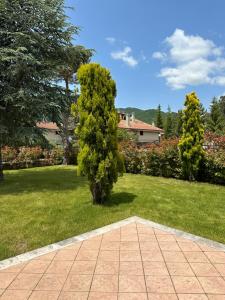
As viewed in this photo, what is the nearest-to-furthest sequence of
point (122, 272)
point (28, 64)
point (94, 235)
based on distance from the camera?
point (122, 272), point (94, 235), point (28, 64)

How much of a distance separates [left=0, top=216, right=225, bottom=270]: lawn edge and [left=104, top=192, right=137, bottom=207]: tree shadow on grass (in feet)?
3.63

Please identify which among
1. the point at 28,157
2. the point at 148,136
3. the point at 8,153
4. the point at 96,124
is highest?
the point at 148,136

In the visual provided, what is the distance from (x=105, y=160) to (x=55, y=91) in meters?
5.50

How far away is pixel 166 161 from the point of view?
36.3 feet

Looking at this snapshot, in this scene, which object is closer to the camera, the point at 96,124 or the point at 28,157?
the point at 96,124

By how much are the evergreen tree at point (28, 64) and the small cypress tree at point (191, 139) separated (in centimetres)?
487

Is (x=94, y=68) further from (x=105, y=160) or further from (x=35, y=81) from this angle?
(x=35, y=81)

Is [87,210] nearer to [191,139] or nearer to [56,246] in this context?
[56,246]

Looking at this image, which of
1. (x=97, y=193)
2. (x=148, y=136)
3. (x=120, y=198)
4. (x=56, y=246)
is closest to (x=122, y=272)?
(x=56, y=246)

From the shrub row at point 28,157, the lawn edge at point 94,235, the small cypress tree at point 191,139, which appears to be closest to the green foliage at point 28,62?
the small cypress tree at point 191,139

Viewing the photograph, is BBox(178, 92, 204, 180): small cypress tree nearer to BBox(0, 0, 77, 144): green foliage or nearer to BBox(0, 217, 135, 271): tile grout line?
BBox(0, 0, 77, 144): green foliage

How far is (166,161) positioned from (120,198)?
4482 mm

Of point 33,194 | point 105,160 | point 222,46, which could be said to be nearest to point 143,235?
point 105,160

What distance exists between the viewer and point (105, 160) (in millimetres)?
6152
